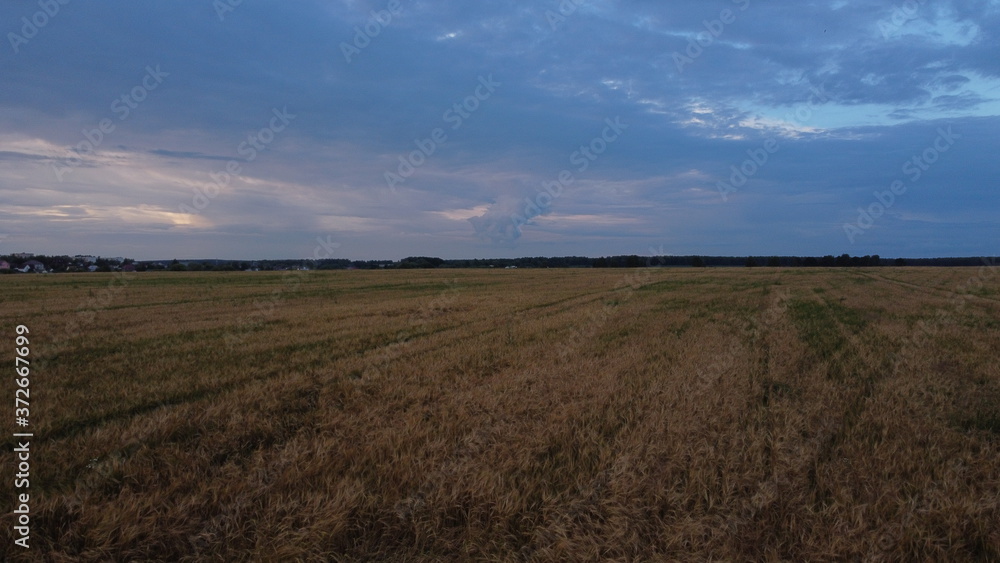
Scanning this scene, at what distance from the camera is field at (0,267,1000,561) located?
10.9 feet

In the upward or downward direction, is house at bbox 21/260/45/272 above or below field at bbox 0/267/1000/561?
above

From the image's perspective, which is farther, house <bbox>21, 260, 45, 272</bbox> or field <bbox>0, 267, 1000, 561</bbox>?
house <bbox>21, 260, 45, 272</bbox>

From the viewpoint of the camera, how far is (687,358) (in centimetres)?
872

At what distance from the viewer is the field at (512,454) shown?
10.9 feet

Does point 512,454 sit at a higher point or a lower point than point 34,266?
lower

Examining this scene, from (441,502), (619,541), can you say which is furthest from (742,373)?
(441,502)

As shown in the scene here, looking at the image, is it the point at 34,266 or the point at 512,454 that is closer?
the point at 512,454

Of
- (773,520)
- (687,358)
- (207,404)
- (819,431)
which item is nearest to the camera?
(773,520)

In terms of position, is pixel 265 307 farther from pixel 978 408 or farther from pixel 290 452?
pixel 978 408

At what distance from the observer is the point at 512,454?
4531mm

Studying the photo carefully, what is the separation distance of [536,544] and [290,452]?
2.58 metres

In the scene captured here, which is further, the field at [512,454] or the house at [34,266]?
the house at [34,266]

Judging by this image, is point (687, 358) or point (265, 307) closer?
point (687, 358)

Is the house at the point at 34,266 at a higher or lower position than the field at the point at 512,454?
higher
